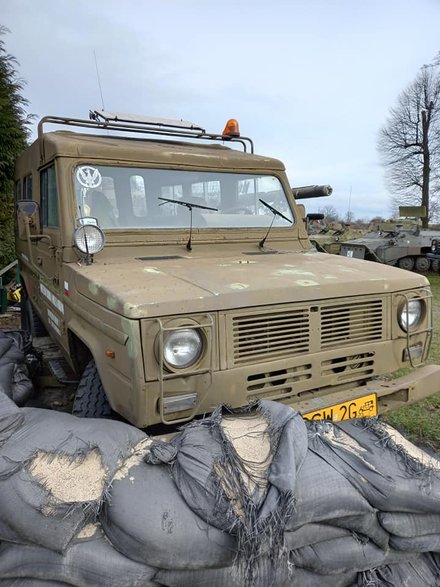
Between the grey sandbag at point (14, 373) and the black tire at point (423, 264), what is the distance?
14.6 m

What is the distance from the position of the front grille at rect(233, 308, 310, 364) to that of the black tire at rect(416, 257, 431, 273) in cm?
1496

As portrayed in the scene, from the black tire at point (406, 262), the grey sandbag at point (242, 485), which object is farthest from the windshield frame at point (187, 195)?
the black tire at point (406, 262)

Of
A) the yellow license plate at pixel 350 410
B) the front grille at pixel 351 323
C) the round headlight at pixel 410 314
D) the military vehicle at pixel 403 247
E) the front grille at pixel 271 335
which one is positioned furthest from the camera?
the military vehicle at pixel 403 247

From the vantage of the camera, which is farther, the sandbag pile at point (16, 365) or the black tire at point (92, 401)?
the sandbag pile at point (16, 365)

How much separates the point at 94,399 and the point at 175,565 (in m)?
1.17

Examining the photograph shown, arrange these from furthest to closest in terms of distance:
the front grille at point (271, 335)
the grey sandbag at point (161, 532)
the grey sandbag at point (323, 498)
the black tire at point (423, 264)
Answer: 1. the black tire at point (423, 264)
2. the front grille at point (271, 335)
3. the grey sandbag at point (323, 498)
4. the grey sandbag at point (161, 532)

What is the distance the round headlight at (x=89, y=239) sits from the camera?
120 inches

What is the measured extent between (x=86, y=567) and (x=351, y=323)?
1821 mm

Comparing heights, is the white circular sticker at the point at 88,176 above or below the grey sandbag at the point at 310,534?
above

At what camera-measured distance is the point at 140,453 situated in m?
2.07

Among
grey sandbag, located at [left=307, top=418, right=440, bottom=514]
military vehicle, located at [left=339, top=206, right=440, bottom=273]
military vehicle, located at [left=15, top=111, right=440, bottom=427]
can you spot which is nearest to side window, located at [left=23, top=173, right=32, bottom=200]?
military vehicle, located at [left=15, top=111, right=440, bottom=427]

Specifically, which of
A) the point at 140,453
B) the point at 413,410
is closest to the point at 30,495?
the point at 140,453

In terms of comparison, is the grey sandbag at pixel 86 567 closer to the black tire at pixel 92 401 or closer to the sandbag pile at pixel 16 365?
the black tire at pixel 92 401

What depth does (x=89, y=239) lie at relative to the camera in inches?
121
